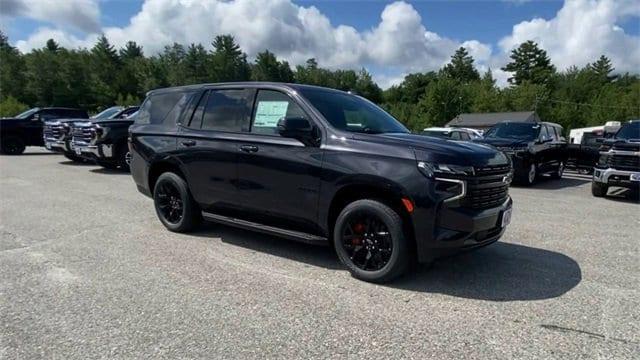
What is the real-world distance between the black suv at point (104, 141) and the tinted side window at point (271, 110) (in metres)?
9.06

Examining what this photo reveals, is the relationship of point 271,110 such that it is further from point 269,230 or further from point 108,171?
point 108,171

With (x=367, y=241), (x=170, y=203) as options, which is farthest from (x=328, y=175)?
(x=170, y=203)

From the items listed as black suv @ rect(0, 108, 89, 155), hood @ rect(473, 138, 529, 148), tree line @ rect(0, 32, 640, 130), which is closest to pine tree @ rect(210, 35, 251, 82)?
tree line @ rect(0, 32, 640, 130)

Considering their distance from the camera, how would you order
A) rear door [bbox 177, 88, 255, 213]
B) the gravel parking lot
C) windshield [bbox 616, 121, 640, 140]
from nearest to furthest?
the gravel parking lot, rear door [bbox 177, 88, 255, 213], windshield [bbox 616, 121, 640, 140]

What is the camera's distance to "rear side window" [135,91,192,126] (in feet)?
20.6

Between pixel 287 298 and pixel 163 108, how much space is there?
12.0 feet

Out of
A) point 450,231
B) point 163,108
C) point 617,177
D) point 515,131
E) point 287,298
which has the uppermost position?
point 515,131

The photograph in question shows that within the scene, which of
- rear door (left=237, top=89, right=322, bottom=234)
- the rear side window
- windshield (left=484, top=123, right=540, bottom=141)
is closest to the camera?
rear door (left=237, top=89, right=322, bottom=234)

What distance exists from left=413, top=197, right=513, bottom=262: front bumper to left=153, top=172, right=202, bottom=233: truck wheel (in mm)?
3206

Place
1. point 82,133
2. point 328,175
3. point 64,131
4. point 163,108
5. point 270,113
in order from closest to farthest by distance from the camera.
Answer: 1. point 328,175
2. point 270,113
3. point 163,108
4. point 82,133
5. point 64,131

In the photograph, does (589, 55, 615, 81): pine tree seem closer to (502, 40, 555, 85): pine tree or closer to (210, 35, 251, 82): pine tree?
(502, 40, 555, 85): pine tree

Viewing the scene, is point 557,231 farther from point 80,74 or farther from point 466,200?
point 80,74

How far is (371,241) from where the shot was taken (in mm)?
4520

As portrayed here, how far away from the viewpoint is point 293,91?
5164 mm
